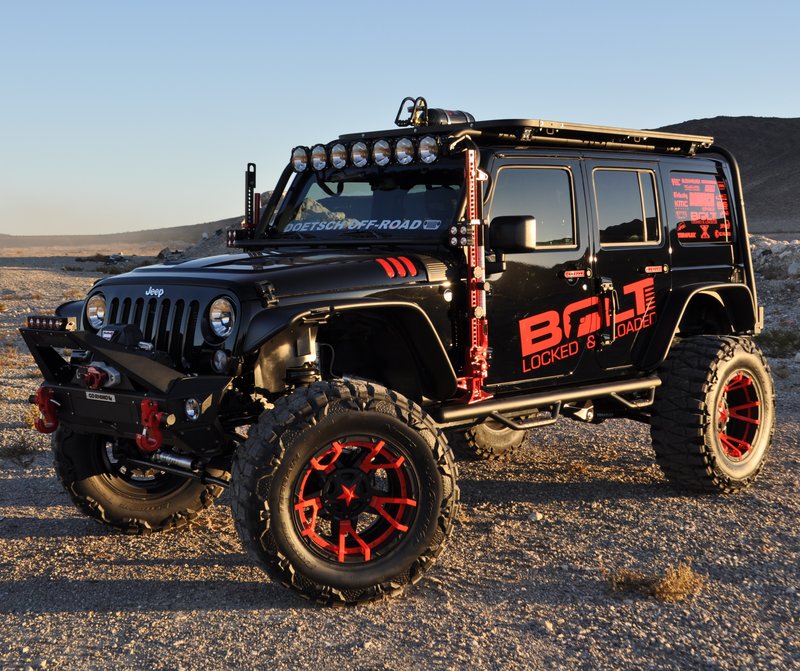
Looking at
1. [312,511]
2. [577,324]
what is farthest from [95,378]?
[577,324]

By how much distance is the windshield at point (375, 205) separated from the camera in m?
5.60

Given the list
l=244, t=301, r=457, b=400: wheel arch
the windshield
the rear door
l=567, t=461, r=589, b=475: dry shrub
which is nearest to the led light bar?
the windshield

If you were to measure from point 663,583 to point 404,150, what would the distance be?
280cm

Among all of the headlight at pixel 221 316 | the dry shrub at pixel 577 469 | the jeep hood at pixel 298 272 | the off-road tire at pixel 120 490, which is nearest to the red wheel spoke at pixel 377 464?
the jeep hood at pixel 298 272

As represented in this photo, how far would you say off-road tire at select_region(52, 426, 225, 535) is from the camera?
5.54 meters

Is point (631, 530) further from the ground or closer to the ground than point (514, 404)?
closer to the ground

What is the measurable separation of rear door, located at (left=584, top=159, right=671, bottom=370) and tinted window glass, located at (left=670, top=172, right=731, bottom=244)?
0.24 m

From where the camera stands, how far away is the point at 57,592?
482 centimetres

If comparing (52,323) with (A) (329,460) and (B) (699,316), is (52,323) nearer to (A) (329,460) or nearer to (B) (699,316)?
(A) (329,460)

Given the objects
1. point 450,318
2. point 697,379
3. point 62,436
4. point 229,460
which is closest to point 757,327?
point 697,379

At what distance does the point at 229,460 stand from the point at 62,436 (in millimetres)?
1254

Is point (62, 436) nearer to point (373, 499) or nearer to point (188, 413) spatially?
point (188, 413)

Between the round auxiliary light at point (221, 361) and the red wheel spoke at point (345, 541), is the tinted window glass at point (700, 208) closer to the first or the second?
the red wheel spoke at point (345, 541)

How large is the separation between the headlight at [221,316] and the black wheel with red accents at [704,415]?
341 cm
